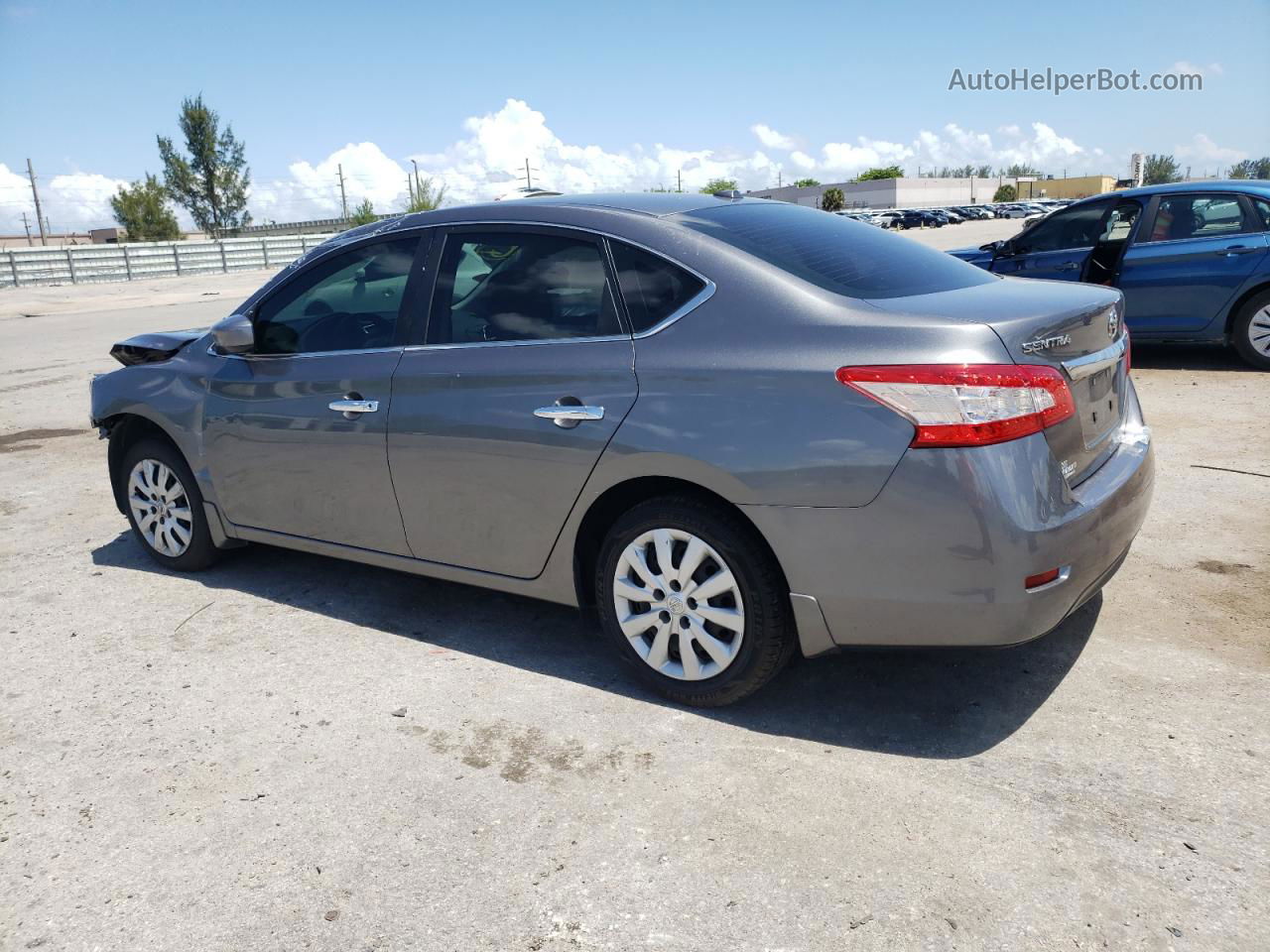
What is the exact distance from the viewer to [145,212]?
69.1 meters

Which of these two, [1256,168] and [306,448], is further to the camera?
[1256,168]

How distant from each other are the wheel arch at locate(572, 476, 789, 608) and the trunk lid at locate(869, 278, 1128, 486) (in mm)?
791

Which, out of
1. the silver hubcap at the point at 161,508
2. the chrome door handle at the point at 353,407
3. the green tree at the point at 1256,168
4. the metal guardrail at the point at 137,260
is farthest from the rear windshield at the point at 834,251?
the green tree at the point at 1256,168

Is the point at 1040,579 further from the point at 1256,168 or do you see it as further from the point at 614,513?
the point at 1256,168

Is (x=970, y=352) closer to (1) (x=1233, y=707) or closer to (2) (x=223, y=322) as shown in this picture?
(1) (x=1233, y=707)

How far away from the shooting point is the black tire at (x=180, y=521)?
4.93 m

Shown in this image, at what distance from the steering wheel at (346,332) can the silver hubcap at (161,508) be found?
113 centimetres

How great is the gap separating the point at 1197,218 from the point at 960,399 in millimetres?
7351

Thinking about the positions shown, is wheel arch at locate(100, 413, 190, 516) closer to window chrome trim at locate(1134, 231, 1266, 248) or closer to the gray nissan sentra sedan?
the gray nissan sentra sedan

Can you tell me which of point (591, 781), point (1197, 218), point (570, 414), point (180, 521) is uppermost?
point (1197, 218)

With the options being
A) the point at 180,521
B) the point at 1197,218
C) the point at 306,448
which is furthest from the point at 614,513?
the point at 1197,218

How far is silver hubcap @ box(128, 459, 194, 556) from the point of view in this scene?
5020 millimetres

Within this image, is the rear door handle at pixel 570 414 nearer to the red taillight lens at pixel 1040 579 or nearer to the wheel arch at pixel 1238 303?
the red taillight lens at pixel 1040 579

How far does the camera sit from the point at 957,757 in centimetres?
316
